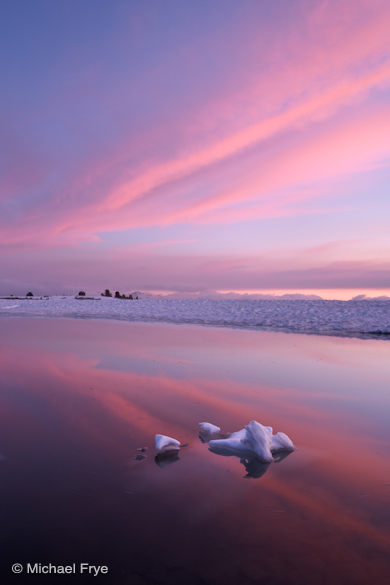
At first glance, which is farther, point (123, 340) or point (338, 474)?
point (123, 340)

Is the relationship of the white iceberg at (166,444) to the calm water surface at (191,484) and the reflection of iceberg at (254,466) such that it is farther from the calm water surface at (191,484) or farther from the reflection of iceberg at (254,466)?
the reflection of iceberg at (254,466)

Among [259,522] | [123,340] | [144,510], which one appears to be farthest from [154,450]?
[123,340]

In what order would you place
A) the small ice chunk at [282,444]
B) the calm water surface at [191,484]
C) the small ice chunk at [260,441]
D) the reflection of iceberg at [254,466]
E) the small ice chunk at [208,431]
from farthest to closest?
1. the small ice chunk at [208,431]
2. the small ice chunk at [282,444]
3. the small ice chunk at [260,441]
4. the reflection of iceberg at [254,466]
5. the calm water surface at [191,484]

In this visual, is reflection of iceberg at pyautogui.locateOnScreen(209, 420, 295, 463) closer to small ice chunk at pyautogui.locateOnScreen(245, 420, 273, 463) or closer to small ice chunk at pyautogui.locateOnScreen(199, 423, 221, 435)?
small ice chunk at pyautogui.locateOnScreen(245, 420, 273, 463)

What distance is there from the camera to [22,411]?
445cm

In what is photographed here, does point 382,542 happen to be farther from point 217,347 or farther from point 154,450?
point 217,347

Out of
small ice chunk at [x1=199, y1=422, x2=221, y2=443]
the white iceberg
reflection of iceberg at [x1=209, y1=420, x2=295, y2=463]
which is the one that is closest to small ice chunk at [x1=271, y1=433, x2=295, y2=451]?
reflection of iceberg at [x1=209, y1=420, x2=295, y2=463]

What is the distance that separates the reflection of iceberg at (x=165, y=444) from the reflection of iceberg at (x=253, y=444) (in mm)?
359

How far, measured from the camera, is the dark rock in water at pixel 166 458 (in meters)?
3.26

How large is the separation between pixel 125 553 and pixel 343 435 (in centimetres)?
279

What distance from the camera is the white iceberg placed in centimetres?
346

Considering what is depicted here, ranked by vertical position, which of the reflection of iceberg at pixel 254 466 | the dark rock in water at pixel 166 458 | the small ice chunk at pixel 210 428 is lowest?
the reflection of iceberg at pixel 254 466

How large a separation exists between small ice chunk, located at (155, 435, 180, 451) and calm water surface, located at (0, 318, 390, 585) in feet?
0.36

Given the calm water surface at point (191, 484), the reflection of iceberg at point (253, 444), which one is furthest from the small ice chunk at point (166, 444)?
the reflection of iceberg at point (253, 444)
